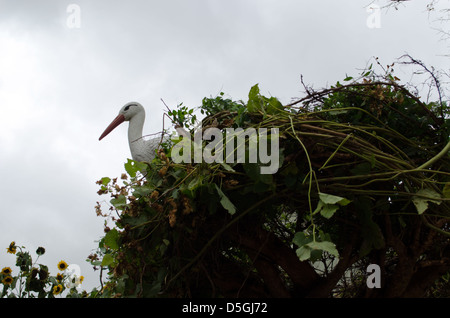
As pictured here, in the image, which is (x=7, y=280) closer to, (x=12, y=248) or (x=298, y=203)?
(x=12, y=248)

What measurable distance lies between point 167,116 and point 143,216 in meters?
0.25

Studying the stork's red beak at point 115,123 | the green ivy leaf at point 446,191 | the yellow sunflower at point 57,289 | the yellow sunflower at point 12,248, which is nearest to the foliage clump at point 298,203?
the green ivy leaf at point 446,191

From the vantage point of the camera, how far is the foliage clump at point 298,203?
33.7 inches

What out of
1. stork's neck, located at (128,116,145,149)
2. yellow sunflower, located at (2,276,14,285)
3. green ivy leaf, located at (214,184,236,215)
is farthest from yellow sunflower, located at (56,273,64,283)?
green ivy leaf, located at (214,184,236,215)

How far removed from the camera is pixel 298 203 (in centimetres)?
95

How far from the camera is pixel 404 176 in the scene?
0.90m

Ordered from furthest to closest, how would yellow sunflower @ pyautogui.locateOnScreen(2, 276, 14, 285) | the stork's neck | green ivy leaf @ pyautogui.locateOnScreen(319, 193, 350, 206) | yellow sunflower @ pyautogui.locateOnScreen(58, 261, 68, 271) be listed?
the stork's neck, yellow sunflower @ pyautogui.locateOnScreen(58, 261, 68, 271), yellow sunflower @ pyautogui.locateOnScreen(2, 276, 14, 285), green ivy leaf @ pyautogui.locateOnScreen(319, 193, 350, 206)

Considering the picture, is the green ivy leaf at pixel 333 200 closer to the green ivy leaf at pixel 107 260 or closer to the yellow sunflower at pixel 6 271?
the green ivy leaf at pixel 107 260

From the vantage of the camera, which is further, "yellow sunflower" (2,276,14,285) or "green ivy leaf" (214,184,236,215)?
"yellow sunflower" (2,276,14,285)

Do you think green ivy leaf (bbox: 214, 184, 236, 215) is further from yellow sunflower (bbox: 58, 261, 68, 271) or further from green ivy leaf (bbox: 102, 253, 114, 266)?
yellow sunflower (bbox: 58, 261, 68, 271)

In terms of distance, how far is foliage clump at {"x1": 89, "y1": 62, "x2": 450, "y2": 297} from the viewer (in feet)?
2.81

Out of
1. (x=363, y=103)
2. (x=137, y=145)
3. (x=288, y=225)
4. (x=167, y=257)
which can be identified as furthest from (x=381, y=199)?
(x=137, y=145)
